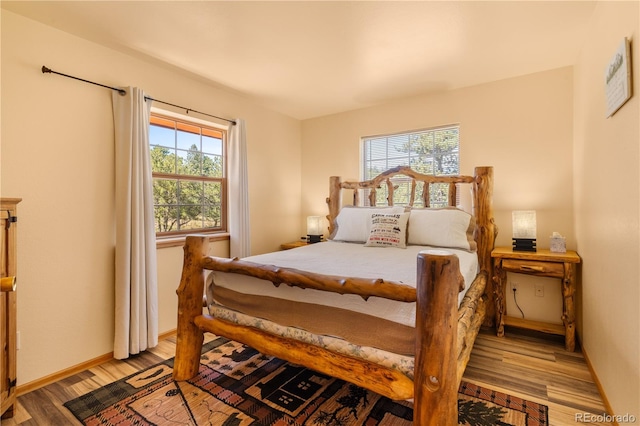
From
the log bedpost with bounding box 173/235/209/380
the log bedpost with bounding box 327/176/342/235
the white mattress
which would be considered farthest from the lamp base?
the log bedpost with bounding box 173/235/209/380

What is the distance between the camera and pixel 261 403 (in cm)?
180

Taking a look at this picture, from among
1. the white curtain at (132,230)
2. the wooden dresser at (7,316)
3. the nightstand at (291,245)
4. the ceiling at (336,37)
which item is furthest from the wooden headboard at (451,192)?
the wooden dresser at (7,316)

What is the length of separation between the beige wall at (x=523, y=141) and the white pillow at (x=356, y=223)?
1018mm

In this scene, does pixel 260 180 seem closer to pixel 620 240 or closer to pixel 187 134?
pixel 187 134

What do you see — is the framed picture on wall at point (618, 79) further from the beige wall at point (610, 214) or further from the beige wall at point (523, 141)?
the beige wall at point (523, 141)

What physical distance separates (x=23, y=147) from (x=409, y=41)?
9.01 feet

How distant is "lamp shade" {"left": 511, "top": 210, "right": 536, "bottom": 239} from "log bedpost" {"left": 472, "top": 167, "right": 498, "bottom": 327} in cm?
18

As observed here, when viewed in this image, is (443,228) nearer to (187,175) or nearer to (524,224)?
(524,224)

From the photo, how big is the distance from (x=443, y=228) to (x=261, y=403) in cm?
203

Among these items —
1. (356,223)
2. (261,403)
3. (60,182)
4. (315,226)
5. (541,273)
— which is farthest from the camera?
(315,226)

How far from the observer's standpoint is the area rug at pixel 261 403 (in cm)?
165

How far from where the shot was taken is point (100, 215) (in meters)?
2.34

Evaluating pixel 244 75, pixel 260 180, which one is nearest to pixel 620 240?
pixel 244 75

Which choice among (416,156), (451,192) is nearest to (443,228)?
(451,192)
